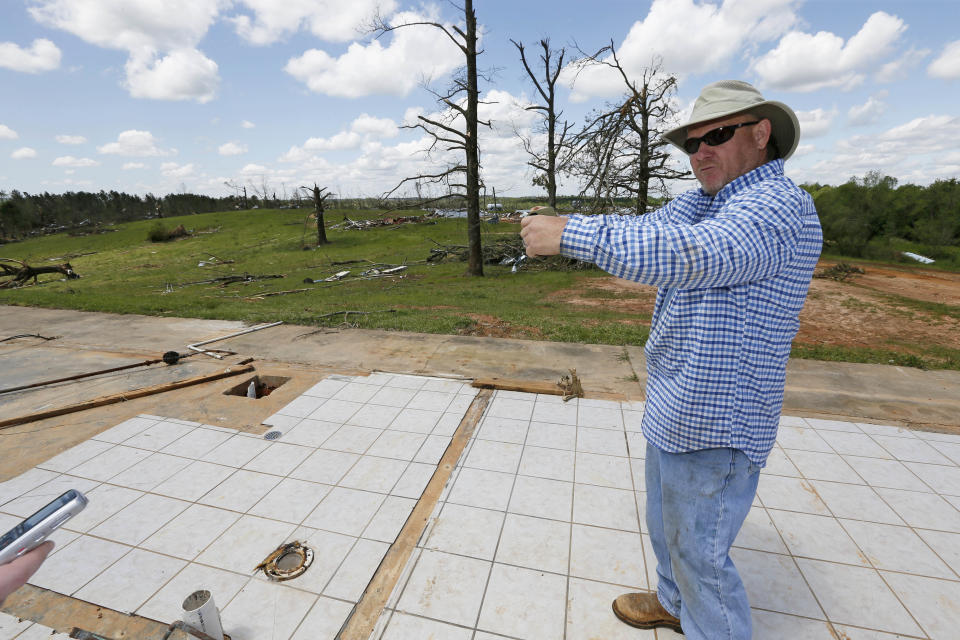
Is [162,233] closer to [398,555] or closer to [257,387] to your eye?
[257,387]

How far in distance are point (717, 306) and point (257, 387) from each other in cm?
558

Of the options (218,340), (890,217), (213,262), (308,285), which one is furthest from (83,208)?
(890,217)

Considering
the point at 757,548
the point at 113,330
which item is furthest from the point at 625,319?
the point at 113,330

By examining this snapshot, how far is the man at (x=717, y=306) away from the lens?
4.25 feet

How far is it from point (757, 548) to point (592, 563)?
1130 mm

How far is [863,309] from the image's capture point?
36.2ft

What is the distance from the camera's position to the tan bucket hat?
59.6 inches

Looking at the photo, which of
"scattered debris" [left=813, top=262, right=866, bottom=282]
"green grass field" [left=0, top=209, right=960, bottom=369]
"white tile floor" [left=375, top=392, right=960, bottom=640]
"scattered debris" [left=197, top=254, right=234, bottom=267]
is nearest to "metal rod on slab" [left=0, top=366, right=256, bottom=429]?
"green grass field" [left=0, top=209, right=960, bottom=369]

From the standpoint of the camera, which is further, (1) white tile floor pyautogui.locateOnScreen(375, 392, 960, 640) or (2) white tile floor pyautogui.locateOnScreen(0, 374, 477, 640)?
(2) white tile floor pyautogui.locateOnScreen(0, 374, 477, 640)

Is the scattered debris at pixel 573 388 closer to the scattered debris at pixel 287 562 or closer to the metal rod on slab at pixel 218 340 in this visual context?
the scattered debris at pixel 287 562

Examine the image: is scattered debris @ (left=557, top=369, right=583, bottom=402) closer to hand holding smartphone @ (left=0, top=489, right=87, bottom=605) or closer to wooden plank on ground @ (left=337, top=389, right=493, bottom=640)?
wooden plank on ground @ (left=337, top=389, right=493, bottom=640)

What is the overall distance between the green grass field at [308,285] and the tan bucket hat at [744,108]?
228 inches

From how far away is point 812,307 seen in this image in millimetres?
11320

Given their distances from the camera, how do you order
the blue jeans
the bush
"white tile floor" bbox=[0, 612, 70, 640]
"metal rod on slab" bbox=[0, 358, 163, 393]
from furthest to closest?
1. the bush
2. "metal rod on slab" bbox=[0, 358, 163, 393]
3. "white tile floor" bbox=[0, 612, 70, 640]
4. the blue jeans
